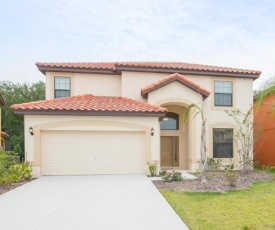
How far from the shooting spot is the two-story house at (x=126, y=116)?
1228cm

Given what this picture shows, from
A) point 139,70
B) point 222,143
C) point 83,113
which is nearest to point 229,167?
point 222,143

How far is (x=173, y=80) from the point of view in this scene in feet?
46.8

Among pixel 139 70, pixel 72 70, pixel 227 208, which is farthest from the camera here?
pixel 72 70

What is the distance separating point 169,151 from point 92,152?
248 inches

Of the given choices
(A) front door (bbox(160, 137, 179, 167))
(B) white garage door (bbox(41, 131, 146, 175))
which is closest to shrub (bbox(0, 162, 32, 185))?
(B) white garage door (bbox(41, 131, 146, 175))

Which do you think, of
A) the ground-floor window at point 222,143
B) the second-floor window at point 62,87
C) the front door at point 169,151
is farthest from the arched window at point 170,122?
the second-floor window at point 62,87

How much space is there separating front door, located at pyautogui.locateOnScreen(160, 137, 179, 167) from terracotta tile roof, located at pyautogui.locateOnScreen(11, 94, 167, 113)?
4.05m

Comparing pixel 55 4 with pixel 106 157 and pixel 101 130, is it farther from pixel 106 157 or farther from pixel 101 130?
pixel 106 157

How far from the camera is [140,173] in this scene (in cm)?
1266

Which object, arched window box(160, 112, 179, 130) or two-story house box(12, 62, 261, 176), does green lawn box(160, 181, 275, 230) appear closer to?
two-story house box(12, 62, 261, 176)

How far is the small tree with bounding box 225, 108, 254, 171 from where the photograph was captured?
567 inches

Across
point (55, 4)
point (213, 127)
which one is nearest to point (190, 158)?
point (213, 127)

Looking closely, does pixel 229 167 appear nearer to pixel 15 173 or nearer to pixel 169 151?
pixel 169 151

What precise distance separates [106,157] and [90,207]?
5802 mm
